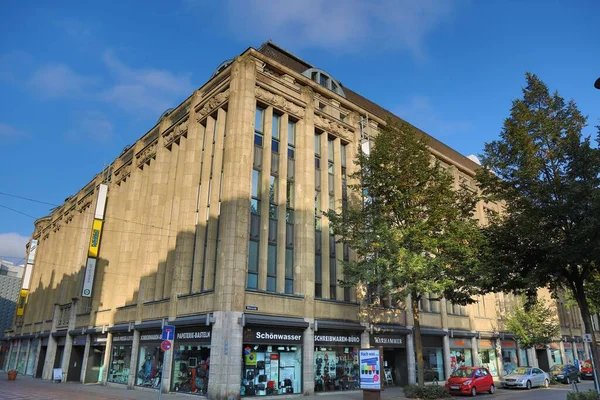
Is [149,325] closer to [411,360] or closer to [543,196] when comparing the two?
[411,360]

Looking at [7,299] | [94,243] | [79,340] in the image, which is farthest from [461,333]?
[7,299]

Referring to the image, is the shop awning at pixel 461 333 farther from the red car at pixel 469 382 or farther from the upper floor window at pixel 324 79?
the upper floor window at pixel 324 79

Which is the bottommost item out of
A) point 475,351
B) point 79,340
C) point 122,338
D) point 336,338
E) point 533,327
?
point 475,351

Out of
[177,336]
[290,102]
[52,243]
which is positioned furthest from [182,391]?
[52,243]

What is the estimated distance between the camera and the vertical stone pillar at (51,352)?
130 feet

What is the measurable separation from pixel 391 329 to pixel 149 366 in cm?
1553

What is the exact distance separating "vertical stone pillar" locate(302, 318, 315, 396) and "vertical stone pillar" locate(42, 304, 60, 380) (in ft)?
97.4

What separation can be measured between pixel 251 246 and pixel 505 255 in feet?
41.7

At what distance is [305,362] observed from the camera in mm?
22438

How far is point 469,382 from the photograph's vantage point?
2344 centimetres

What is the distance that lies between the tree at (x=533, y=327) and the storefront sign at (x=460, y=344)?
5.93 m

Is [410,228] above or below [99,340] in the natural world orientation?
above

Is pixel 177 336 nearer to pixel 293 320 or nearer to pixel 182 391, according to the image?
pixel 182 391

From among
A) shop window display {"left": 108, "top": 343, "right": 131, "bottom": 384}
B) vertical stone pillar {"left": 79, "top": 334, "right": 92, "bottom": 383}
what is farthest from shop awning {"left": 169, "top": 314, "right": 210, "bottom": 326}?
vertical stone pillar {"left": 79, "top": 334, "right": 92, "bottom": 383}
